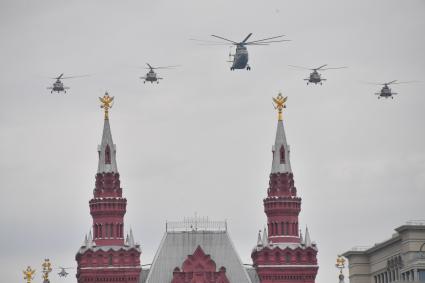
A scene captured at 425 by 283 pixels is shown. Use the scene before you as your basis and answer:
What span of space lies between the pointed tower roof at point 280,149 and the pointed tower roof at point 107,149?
1677 cm

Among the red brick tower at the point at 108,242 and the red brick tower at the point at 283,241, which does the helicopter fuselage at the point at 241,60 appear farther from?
the red brick tower at the point at 108,242

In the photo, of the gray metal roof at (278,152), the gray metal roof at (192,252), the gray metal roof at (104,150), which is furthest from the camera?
the gray metal roof at (278,152)

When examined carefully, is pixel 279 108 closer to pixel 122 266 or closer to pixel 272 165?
pixel 272 165

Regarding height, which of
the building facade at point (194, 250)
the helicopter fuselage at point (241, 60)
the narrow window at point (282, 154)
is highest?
the helicopter fuselage at point (241, 60)

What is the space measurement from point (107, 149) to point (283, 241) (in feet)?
68.3

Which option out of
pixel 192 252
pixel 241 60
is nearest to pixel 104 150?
pixel 192 252

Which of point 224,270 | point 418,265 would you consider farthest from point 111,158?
point 418,265

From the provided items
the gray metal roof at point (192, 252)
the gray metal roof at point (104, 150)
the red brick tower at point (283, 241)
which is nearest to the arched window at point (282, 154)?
the red brick tower at point (283, 241)

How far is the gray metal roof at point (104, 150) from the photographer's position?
190 metres

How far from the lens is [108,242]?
187 metres

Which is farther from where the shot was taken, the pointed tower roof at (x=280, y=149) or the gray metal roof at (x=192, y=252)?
the pointed tower roof at (x=280, y=149)

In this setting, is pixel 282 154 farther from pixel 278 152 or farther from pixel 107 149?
pixel 107 149

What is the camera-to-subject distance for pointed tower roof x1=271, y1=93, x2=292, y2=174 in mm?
191625

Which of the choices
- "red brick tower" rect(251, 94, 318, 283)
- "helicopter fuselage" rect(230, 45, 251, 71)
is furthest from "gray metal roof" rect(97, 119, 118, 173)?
"helicopter fuselage" rect(230, 45, 251, 71)
